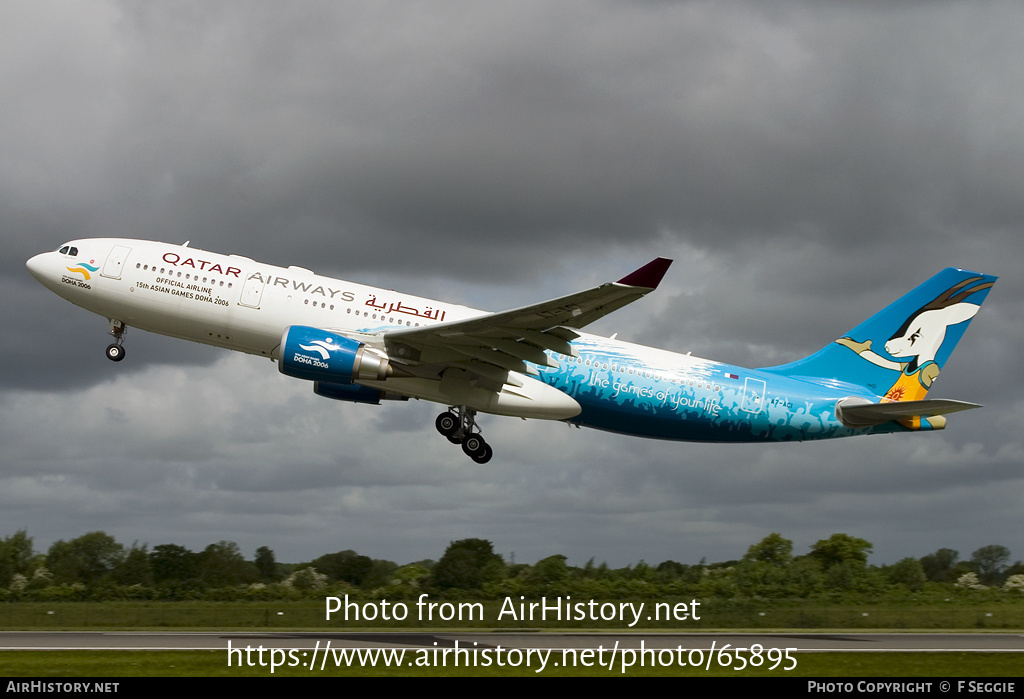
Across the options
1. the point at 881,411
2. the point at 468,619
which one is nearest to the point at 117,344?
the point at 468,619

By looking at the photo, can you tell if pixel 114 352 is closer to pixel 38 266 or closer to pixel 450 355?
pixel 38 266

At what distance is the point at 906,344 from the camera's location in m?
39.7

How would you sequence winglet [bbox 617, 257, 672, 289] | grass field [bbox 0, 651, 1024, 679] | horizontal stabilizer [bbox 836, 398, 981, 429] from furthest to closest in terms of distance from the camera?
horizontal stabilizer [bbox 836, 398, 981, 429] < winglet [bbox 617, 257, 672, 289] < grass field [bbox 0, 651, 1024, 679]

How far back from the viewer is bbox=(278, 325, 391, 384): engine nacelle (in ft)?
105

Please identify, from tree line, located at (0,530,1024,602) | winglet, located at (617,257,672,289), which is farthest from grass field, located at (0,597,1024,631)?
winglet, located at (617,257,672,289)

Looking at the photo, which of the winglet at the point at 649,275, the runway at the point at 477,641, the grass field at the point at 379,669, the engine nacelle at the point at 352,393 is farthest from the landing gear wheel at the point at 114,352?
the winglet at the point at 649,275

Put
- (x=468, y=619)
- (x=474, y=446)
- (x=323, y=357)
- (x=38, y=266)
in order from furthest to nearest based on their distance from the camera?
(x=468, y=619) → (x=474, y=446) → (x=38, y=266) → (x=323, y=357)

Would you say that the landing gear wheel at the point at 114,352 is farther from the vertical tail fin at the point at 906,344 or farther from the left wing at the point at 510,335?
the vertical tail fin at the point at 906,344

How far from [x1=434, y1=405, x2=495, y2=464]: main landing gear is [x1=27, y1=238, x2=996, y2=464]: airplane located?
0.05 meters

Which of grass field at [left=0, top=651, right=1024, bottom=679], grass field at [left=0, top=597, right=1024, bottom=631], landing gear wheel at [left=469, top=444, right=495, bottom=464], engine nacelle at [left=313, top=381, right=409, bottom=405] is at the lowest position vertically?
grass field at [left=0, top=651, right=1024, bottom=679]

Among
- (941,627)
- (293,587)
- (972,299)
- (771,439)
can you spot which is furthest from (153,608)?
(972,299)

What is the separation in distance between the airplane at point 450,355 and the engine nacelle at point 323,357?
44mm

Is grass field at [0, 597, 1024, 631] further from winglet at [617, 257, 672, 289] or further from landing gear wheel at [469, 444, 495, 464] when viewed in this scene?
winglet at [617, 257, 672, 289]

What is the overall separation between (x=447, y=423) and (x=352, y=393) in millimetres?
3548
